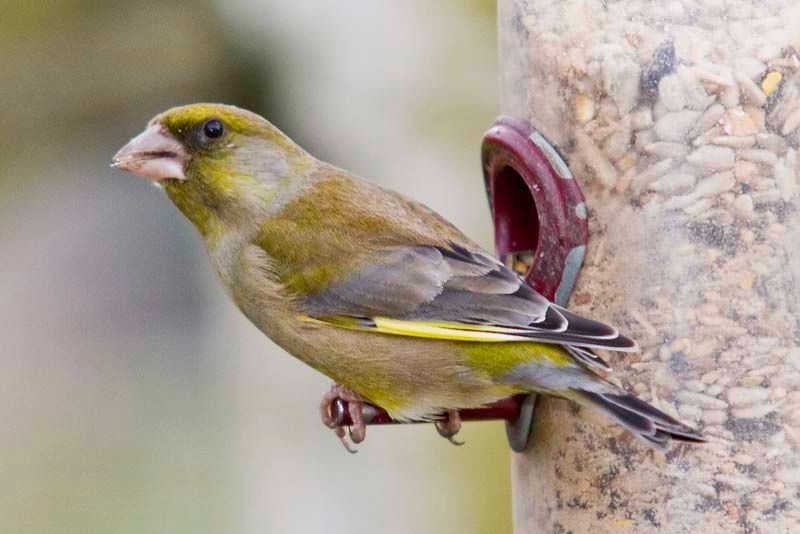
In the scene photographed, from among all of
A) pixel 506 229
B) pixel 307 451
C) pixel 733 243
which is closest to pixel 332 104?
pixel 307 451

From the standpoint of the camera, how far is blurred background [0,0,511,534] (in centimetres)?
933

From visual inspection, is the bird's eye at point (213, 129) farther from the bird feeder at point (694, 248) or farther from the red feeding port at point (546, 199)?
the bird feeder at point (694, 248)

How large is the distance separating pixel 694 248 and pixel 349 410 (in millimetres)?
1193

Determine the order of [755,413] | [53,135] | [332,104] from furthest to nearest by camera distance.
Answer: [53,135] < [332,104] < [755,413]

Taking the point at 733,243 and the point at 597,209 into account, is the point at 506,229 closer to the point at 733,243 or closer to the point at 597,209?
the point at 597,209

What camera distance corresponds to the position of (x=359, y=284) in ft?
16.1

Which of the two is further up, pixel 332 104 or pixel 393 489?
pixel 332 104

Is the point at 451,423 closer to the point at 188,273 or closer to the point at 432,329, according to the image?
the point at 432,329

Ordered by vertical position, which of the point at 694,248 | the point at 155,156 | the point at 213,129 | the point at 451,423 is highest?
the point at 213,129

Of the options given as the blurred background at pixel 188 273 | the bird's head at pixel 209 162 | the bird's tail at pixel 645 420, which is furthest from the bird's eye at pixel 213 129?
the blurred background at pixel 188 273

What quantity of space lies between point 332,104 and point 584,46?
526 centimetres

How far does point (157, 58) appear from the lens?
33.7ft

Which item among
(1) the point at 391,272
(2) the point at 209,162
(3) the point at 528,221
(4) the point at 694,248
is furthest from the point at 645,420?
(2) the point at 209,162

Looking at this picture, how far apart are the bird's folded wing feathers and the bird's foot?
242mm
